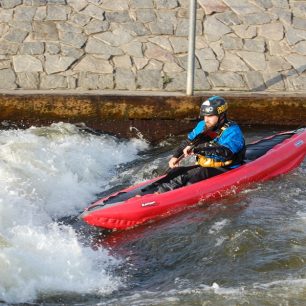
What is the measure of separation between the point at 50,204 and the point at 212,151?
208 cm

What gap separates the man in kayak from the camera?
24.8ft

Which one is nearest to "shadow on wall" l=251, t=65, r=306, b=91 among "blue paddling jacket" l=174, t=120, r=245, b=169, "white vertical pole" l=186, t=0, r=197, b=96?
"white vertical pole" l=186, t=0, r=197, b=96

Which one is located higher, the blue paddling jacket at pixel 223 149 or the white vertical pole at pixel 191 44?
the white vertical pole at pixel 191 44

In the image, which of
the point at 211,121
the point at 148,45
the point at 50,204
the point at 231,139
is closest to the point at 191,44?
the point at 148,45

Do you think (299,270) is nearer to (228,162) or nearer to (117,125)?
(228,162)

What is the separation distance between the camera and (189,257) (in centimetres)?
601

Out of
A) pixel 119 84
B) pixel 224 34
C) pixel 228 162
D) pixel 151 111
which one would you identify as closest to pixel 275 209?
pixel 228 162

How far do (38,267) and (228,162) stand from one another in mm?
3040

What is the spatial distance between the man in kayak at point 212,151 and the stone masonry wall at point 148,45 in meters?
3.14

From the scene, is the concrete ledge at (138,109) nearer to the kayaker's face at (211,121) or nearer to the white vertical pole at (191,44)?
the white vertical pole at (191,44)

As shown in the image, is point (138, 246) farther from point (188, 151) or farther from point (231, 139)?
point (231, 139)

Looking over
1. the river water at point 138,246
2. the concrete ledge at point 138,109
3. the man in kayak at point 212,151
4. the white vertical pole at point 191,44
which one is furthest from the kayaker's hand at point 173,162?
the white vertical pole at point 191,44

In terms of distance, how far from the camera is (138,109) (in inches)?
400

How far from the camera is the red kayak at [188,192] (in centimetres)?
700
